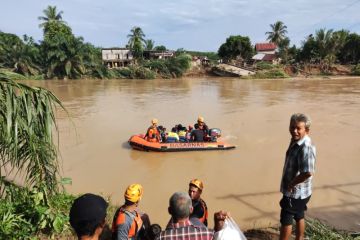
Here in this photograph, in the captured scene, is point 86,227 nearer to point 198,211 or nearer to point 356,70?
point 198,211

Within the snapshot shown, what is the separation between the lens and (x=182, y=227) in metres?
2.25

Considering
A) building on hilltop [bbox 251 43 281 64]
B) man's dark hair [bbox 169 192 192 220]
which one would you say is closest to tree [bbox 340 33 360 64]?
building on hilltop [bbox 251 43 281 64]

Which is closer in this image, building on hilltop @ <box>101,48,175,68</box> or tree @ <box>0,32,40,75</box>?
tree @ <box>0,32,40,75</box>

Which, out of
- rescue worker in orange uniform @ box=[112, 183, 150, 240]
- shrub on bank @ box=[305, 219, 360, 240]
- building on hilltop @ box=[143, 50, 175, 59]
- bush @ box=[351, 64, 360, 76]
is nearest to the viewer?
rescue worker in orange uniform @ box=[112, 183, 150, 240]

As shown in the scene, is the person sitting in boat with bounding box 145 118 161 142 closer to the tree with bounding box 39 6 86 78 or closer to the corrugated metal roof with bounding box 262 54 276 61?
the tree with bounding box 39 6 86 78

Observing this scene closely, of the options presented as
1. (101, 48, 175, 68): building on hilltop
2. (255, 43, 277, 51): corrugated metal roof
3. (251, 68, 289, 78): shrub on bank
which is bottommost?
(251, 68, 289, 78): shrub on bank

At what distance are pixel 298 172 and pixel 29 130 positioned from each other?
271 centimetres

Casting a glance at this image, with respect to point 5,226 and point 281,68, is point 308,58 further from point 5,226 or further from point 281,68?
point 5,226

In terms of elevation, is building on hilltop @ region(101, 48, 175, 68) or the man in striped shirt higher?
building on hilltop @ region(101, 48, 175, 68)

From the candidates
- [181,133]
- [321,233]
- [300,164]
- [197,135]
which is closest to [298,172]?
[300,164]

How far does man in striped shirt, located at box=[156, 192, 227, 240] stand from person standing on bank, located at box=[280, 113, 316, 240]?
1.30m

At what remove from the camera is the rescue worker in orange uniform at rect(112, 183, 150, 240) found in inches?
110

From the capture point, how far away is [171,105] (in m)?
21.0

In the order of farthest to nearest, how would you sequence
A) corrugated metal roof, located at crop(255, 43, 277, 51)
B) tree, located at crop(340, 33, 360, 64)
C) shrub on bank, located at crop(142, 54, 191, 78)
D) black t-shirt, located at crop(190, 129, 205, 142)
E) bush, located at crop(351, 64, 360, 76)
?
corrugated metal roof, located at crop(255, 43, 277, 51) → tree, located at crop(340, 33, 360, 64) → bush, located at crop(351, 64, 360, 76) → shrub on bank, located at crop(142, 54, 191, 78) → black t-shirt, located at crop(190, 129, 205, 142)
